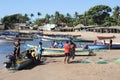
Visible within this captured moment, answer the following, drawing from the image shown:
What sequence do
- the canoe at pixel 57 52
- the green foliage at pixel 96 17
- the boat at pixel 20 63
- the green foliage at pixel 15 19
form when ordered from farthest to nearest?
the green foliage at pixel 15 19
the green foliage at pixel 96 17
the canoe at pixel 57 52
the boat at pixel 20 63

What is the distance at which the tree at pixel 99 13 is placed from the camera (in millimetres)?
125625

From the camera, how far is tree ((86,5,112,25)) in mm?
125625

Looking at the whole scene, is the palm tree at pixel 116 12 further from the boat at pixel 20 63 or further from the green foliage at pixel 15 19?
the boat at pixel 20 63

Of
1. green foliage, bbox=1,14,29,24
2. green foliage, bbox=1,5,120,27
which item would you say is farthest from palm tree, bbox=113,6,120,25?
green foliage, bbox=1,14,29,24

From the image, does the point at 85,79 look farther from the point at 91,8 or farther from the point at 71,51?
the point at 91,8

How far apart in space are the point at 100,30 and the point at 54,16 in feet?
227

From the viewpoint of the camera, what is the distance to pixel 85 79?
1545 centimetres

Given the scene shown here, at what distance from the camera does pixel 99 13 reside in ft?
421

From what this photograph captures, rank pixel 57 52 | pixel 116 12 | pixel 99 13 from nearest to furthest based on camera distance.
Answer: pixel 57 52
pixel 116 12
pixel 99 13

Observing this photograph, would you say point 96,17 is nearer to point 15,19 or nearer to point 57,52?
point 15,19

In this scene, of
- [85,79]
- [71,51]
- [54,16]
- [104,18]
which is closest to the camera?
[85,79]

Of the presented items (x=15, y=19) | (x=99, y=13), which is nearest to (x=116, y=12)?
(x=99, y=13)

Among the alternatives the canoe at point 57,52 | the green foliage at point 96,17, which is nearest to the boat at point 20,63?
the canoe at point 57,52

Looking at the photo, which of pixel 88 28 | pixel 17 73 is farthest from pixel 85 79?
pixel 88 28
